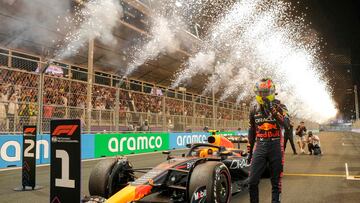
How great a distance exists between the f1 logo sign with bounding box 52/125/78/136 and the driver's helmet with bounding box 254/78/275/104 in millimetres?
2683

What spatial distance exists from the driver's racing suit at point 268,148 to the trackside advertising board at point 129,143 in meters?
8.52

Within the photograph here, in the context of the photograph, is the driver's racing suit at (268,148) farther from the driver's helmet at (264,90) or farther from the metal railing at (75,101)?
the metal railing at (75,101)

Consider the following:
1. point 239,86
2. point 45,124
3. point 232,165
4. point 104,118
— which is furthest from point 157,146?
point 239,86

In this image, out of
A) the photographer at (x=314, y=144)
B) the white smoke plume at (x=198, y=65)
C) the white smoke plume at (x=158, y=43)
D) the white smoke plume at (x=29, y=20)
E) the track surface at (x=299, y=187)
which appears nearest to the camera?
the track surface at (x=299, y=187)

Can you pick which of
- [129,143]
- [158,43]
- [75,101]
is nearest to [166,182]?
[75,101]

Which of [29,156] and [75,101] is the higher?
[75,101]

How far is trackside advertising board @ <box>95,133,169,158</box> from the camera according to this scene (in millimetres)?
12742

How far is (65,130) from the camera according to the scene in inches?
130

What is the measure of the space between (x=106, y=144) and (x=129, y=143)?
1.52 metres

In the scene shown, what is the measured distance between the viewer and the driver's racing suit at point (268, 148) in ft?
15.7

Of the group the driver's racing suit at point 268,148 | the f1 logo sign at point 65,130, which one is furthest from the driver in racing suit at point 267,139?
the f1 logo sign at point 65,130

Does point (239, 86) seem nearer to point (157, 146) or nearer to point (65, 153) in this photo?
point (157, 146)

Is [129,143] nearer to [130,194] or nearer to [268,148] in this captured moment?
[268,148]

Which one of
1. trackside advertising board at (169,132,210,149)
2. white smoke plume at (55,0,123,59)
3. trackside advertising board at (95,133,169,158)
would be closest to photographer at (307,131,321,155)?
trackside advertising board at (169,132,210,149)
